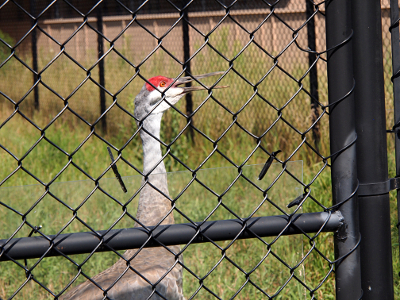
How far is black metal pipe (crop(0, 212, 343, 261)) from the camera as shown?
4.61 feet

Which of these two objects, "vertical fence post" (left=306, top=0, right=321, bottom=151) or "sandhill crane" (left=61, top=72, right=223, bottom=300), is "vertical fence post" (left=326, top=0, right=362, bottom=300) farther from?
"vertical fence post" (left=306, top=0, right=321, bottom=151)

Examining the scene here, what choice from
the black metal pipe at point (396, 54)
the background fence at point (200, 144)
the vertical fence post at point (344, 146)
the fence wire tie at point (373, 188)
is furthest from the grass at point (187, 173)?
the black metal pipe at point (396, 54)

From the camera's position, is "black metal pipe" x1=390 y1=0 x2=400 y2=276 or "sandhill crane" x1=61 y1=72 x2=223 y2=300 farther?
"sandhill crane" x1=61 y1=72 x2=223 y2=300

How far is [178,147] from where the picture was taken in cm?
570

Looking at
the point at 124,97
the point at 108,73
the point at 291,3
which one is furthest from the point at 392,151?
the point at 108,73

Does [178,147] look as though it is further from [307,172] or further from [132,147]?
[307,172]

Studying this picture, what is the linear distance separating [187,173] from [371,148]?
166 cm

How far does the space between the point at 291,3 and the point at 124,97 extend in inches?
123

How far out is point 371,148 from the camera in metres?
1.62

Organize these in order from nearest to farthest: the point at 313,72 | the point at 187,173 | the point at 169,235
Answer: the point at 169,235
the point at 187,173
the point at 313,72

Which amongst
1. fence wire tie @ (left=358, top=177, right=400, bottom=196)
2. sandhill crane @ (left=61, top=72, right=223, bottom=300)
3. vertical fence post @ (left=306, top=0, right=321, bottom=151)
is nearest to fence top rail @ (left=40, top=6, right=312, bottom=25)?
vertical fence post @ (left=306, top=0, right=321, bottom=151)

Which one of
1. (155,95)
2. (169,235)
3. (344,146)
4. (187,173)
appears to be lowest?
(169,235)

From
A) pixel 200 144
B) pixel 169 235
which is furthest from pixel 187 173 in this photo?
pixel 200 144

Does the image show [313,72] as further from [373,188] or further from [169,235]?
[169,235]
